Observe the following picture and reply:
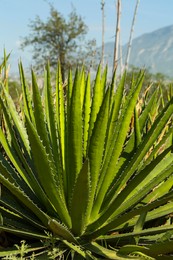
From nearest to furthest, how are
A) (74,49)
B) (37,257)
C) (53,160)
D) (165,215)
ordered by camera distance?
(37,257), (53,160), (165,215), (74,49)

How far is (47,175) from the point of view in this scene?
184 centimetres

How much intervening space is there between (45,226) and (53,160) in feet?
1.03

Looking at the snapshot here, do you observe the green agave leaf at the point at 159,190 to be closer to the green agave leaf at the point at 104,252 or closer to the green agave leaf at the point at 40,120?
the green agave leaf at the point at 104,252

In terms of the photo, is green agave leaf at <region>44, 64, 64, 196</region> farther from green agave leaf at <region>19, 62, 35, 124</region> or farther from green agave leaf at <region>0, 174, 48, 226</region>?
green agave leaf at <region>0, 174, 48, 226</region>

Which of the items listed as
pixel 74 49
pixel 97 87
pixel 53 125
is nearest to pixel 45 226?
pixel 53 125

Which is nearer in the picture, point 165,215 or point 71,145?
point 71,145

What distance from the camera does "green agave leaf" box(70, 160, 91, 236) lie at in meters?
1.64

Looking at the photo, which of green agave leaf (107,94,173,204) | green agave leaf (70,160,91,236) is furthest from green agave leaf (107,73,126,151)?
green agave leaf (70,160,91,236)

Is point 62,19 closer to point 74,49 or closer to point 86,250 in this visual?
point 74,49

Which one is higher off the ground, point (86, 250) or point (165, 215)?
point (165, 215)

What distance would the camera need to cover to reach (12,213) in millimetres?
1972

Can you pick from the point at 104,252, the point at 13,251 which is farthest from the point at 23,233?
the point at 104,252

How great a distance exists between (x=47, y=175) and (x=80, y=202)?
192 millimetres

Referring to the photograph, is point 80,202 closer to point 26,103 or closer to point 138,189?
point 138,189
